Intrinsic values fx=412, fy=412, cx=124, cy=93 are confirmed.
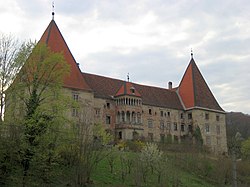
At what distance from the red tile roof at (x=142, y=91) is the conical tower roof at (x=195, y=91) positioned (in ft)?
4.62

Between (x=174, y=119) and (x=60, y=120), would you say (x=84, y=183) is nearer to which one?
(x=60, y=120)

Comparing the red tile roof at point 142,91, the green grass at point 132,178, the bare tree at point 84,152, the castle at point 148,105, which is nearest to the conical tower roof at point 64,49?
the castle at point 148,105

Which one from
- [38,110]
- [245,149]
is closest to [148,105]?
[245,149]

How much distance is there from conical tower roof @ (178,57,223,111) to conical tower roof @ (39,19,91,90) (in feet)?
61.4

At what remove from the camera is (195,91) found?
61.5 metres

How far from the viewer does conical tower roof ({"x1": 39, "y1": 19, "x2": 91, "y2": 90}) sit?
156 ft

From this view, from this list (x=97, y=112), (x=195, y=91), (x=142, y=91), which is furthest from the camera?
(x=195, y=91)

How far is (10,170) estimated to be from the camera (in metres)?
25.3

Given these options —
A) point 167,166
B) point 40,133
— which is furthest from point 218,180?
point 40,133

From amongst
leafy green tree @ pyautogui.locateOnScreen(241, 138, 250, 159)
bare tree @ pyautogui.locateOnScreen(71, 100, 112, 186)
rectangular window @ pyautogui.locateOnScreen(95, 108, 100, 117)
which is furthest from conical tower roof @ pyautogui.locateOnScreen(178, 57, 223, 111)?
bare tree @ pyautogui.locateOnScreen(71, 100, 112, 186)

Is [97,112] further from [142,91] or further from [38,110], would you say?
[38,110]

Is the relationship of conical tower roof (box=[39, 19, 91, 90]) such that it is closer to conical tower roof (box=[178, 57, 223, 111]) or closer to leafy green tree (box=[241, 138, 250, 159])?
conical tower roof (box=[178, 57, 223, 111])

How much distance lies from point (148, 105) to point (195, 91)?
899 centimetres

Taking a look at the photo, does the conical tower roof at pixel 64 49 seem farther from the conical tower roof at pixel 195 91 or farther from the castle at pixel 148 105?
the conical tower roof at pixel 195 91
